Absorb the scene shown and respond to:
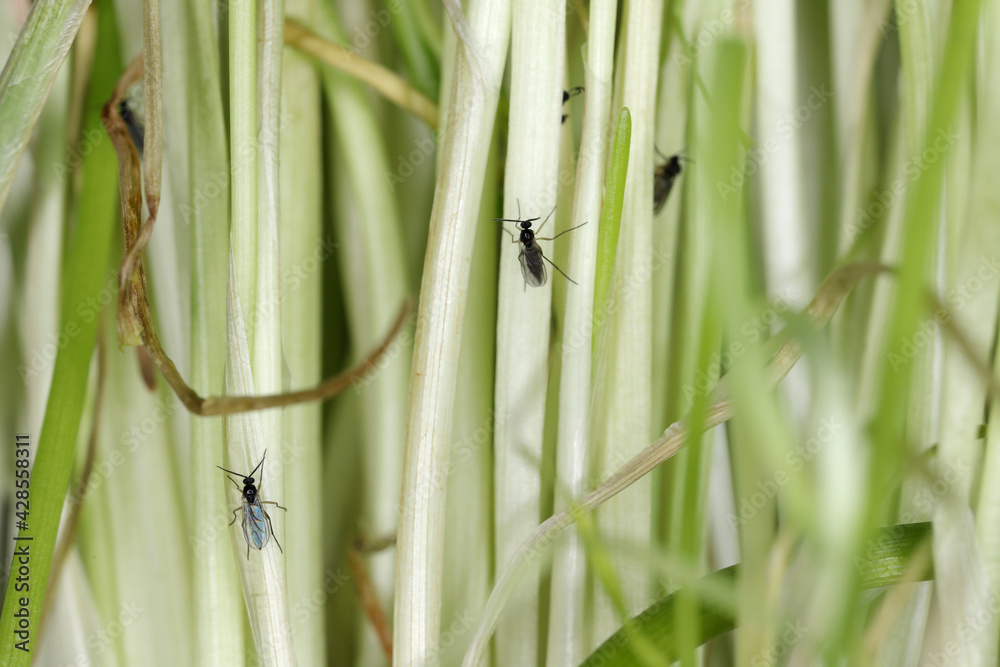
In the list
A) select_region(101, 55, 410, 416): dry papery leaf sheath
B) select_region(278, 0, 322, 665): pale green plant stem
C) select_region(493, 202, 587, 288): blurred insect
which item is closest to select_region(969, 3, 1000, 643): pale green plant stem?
select_region(493, 202, 587, 288): blurred insect

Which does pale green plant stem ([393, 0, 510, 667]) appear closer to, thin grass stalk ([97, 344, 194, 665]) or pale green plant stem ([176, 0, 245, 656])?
pale green plant stem ([176, 0, 245, 656])

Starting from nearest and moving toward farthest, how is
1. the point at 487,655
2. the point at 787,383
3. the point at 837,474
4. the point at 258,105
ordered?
the point at 837,474 < the point at 258,105 < the point at 487,655 < the point at 787,383

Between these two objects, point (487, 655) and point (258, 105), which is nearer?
point (258, 105)

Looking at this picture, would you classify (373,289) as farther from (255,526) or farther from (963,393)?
(963,393)

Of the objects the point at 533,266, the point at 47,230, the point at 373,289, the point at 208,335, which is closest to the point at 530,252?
the point at 533,266

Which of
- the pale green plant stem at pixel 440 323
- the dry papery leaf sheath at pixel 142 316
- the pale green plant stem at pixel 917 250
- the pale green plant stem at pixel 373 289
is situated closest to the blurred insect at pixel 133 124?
the dry papery leaf sheath at pixel 142 316

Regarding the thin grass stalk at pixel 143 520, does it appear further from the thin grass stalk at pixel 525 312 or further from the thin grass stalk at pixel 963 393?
the thin grass stalk at pixel 963 393

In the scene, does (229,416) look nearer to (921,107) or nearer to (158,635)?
(158,635)

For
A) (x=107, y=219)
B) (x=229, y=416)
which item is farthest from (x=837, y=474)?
(x=107, y=219)
